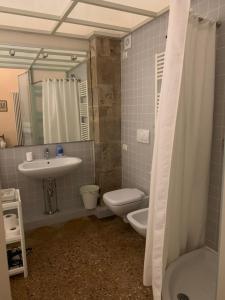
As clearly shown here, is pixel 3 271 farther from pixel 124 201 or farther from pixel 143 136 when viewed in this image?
pixel 143 136

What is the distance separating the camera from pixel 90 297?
65.3 inches

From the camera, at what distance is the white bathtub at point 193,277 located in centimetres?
148

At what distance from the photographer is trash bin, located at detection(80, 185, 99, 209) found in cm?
282

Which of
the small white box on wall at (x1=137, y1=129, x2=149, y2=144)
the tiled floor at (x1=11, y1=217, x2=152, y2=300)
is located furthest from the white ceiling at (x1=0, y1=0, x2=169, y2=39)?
the tiled floor at (x1=11, y1=217, x2=152, y2=300)

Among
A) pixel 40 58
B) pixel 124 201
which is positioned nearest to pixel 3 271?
pixel 124 201

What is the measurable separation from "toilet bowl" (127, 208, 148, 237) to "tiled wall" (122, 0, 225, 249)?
46 cm

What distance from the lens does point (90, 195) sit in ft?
9.26

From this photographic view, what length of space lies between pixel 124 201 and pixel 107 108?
1229 mm

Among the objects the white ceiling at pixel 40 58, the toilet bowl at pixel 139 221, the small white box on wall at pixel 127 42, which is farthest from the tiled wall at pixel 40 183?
the small white box on wall at pixel 127 42

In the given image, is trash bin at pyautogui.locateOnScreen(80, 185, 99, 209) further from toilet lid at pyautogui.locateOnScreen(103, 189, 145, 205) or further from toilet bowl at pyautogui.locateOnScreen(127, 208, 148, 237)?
toilet bowl at pyautogui.locateOnScreen(127, 208, 148, 237)

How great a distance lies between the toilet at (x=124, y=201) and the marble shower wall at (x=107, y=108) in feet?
1.74

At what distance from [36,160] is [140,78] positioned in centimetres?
157

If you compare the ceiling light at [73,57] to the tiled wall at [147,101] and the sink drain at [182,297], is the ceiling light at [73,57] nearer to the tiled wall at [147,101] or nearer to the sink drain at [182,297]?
the tiled wall at [147,101]

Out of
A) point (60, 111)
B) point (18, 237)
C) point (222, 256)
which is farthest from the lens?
point (60, 111)
